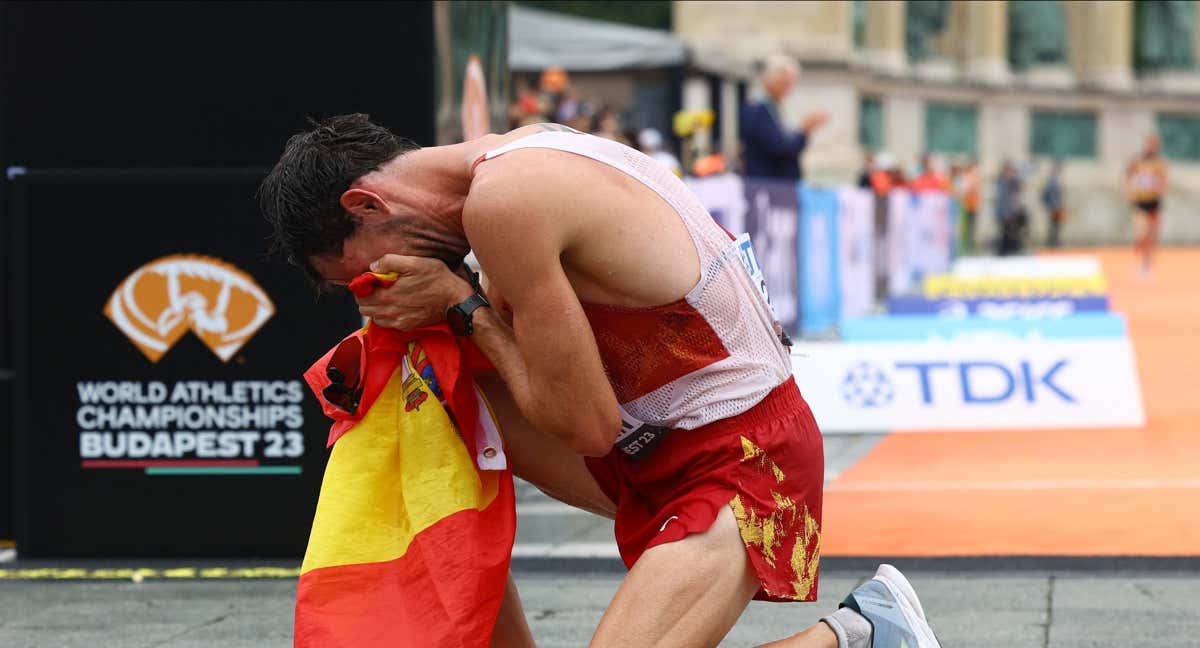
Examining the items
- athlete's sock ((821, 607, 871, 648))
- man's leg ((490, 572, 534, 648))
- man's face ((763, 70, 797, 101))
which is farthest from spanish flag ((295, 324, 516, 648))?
man's face ((763, 70, 797, 101))

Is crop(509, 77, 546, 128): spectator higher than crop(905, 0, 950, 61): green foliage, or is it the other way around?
crop(905, 0, 950, 61): green foliage

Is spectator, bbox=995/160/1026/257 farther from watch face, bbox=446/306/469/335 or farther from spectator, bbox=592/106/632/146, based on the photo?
watch face, bbox=446/306/469/335

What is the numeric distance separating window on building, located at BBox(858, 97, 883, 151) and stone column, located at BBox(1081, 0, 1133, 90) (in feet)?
34.6

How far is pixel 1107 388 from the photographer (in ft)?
27.7

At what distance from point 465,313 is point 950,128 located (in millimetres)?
40996

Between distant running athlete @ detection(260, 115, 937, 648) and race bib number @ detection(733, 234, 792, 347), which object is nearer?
distant running athlete @ detection(260, 115, 937, 648)

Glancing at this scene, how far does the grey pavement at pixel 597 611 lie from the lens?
4680mm

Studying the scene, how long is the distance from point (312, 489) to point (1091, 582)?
2.42 m

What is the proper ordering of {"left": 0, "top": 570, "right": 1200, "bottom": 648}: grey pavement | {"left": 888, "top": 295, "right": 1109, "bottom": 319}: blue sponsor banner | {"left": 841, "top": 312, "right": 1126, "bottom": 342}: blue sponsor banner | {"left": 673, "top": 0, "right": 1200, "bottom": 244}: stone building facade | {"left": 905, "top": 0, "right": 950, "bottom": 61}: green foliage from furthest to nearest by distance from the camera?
{"left": 673, "top": 0, "right": 1200, "bottom": 244}: stone building facade, {"left": 905, "top": 0, "right": 950, "bottom": 61}: green foliage, {"left": 888, "top": 295, "right": 1109, "bottom": 319}: blue sponsor banner, {"left": 841, "top": 312, "right": 1126, "bottom": 342}: blue sponsor banner, {"left": 0, "top": 570, "right": 1200, "bottom": 648}: grey pavement

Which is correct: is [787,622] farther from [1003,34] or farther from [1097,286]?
[1003,34]

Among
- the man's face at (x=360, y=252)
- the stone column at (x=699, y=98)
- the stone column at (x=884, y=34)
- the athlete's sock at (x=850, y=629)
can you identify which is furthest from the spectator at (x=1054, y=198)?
the man's face at (x=360, y=252)

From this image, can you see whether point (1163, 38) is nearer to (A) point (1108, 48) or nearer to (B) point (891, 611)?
(A) point (1108, 48)

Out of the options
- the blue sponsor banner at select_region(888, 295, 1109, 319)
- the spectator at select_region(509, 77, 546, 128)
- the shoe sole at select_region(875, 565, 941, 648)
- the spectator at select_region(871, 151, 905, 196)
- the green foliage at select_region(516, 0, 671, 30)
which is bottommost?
the spectator at select_region(871, 151, 905, 196)

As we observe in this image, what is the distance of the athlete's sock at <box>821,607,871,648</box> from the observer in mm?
3465
